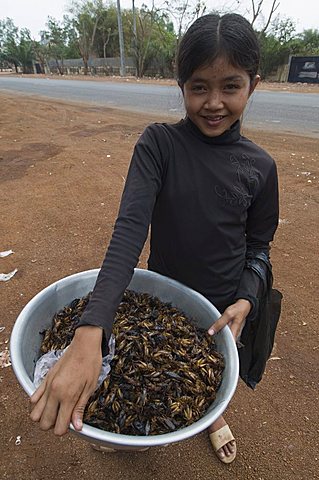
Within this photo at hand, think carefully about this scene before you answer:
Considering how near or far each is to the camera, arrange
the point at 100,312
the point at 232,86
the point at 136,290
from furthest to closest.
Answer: the point at 136,290
the point at 232,86
the point at 100,312

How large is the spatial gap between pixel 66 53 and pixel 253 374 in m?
59.7

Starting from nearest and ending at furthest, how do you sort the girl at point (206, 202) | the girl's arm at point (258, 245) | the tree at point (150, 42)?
the girl at point (206, 202), the girl's arm at point (258, 245), the tree at point (150, 42)

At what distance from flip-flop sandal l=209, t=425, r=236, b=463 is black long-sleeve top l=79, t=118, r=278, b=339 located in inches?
30.6

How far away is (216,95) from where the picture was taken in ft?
4.15

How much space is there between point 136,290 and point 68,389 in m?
0.73

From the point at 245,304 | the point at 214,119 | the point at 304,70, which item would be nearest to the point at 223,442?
the point at 245,304

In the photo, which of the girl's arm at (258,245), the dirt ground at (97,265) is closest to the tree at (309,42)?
the dirt ground at (97,265)

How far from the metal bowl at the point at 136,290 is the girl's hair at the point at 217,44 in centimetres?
85

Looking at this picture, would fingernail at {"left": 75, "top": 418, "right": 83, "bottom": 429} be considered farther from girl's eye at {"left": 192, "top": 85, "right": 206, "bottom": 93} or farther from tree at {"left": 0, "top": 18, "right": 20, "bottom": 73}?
tree at {"left": 0, "top": 18, "right": 20, "bottom": 73}

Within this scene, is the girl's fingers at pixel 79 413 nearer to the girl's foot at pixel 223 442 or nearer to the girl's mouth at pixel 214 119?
the girl's mouth at pixel 214 119

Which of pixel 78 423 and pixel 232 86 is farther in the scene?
pixel 232 86

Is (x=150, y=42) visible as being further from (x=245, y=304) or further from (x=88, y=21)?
(x=245, y=304)

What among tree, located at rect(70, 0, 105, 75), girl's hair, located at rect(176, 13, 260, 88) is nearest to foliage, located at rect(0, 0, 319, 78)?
tree, located at rect(70, 0, 105, 75)

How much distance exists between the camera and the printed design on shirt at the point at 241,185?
1.42 meters
